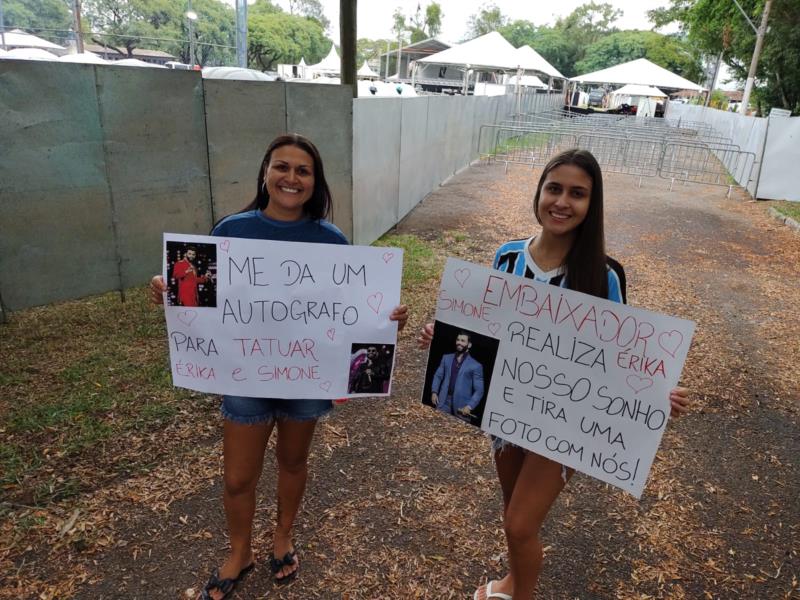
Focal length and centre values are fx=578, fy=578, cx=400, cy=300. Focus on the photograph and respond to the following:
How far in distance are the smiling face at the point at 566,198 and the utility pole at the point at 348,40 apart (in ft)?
19.2

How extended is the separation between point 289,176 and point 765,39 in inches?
1480

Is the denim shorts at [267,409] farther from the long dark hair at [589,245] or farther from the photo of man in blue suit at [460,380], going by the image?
the long dark hair at [589,245]

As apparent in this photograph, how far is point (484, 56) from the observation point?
23094mm

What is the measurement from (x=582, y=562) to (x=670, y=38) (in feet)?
256

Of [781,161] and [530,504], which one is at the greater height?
[781,161]

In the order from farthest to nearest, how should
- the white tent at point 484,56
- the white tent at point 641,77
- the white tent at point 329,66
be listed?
the white tent at point 329,66 < the white tent at point 641,77 < the white tent at point 484,56

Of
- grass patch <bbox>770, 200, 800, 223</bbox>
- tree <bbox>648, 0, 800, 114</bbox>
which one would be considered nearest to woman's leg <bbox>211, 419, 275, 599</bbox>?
grass patch <bbox>770, 200, 800, 223</bbox>

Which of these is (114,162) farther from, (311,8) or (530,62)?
(311,8)

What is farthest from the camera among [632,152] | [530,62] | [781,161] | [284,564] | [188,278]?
[530,62]

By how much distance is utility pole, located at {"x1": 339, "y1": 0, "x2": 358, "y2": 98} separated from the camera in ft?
23.0

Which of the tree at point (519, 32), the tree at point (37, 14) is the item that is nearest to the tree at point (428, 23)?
the tree at point (519, 32)

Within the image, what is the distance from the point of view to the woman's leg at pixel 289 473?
2.46 m

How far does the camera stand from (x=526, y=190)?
14148 mm

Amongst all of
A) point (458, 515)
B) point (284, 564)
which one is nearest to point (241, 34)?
point (458, 515)
